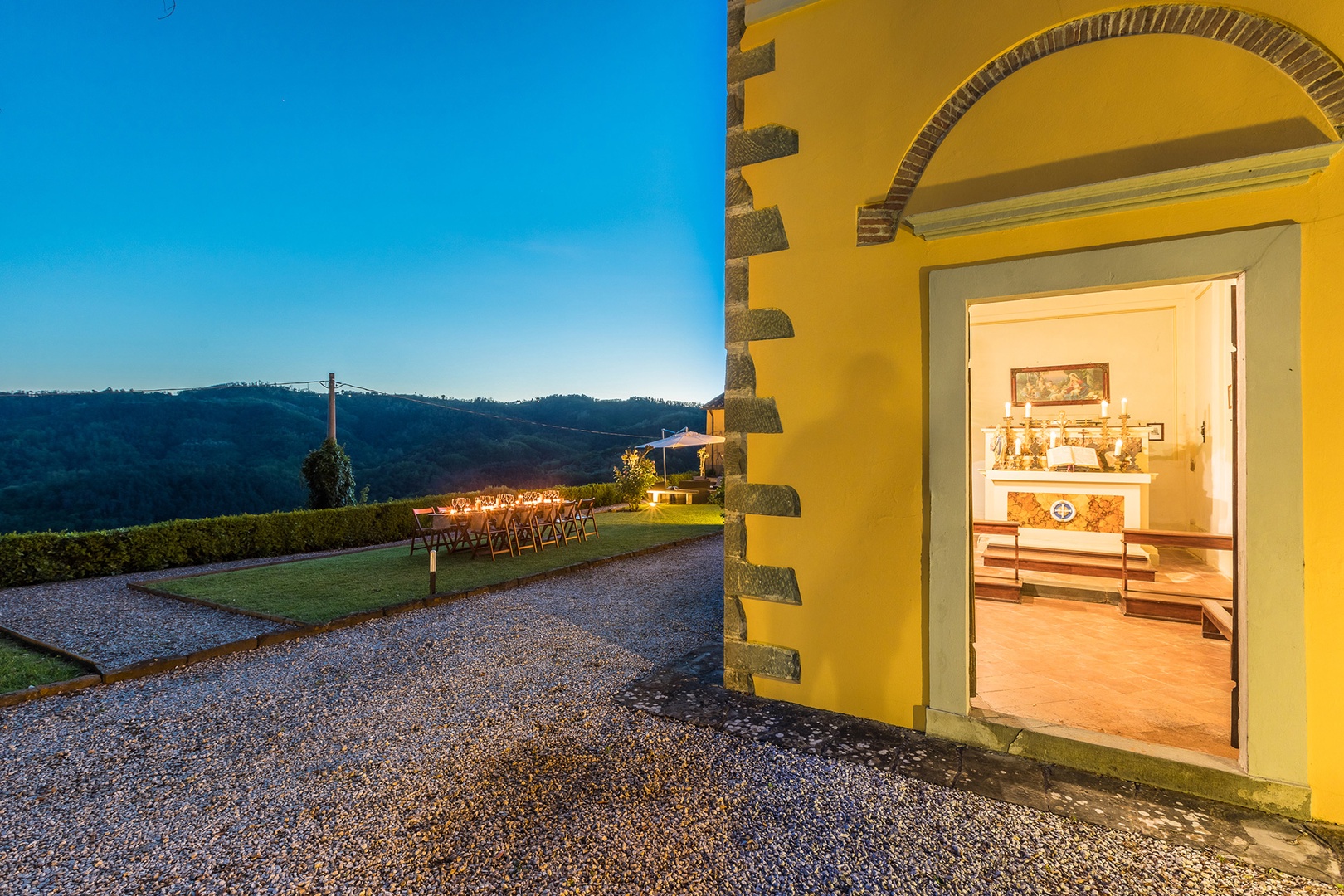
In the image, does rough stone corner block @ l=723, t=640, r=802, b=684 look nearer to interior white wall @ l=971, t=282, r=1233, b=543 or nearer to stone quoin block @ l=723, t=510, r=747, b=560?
stone quoin block @ l=723, t=510, r=747, b=560

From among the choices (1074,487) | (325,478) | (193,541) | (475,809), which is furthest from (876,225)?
(325,478)

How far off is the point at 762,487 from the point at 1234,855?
2.38m

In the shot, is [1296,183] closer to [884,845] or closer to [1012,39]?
[1012,39]

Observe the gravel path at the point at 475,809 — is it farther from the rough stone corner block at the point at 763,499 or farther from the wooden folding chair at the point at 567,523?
the wooden folding chair at the point at 567,523

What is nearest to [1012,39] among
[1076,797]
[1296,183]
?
[1296,183]

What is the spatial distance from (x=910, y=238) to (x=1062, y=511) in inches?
199

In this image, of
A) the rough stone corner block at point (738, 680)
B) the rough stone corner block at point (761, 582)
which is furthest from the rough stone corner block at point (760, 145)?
the rough stone corner block at point (738, 680)

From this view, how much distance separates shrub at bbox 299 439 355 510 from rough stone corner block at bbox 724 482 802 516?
1096 centimetres

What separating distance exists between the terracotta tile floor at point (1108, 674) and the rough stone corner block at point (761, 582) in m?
1.20

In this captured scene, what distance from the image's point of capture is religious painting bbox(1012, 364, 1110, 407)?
7.60 meters

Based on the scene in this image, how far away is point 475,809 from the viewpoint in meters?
2.35

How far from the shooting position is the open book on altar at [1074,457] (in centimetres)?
647

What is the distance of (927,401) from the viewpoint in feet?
9.42

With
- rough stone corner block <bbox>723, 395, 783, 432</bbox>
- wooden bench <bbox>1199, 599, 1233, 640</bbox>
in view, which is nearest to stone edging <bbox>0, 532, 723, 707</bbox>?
rough stone corner block <bbox>723, 395, 783, 432</bbox>
